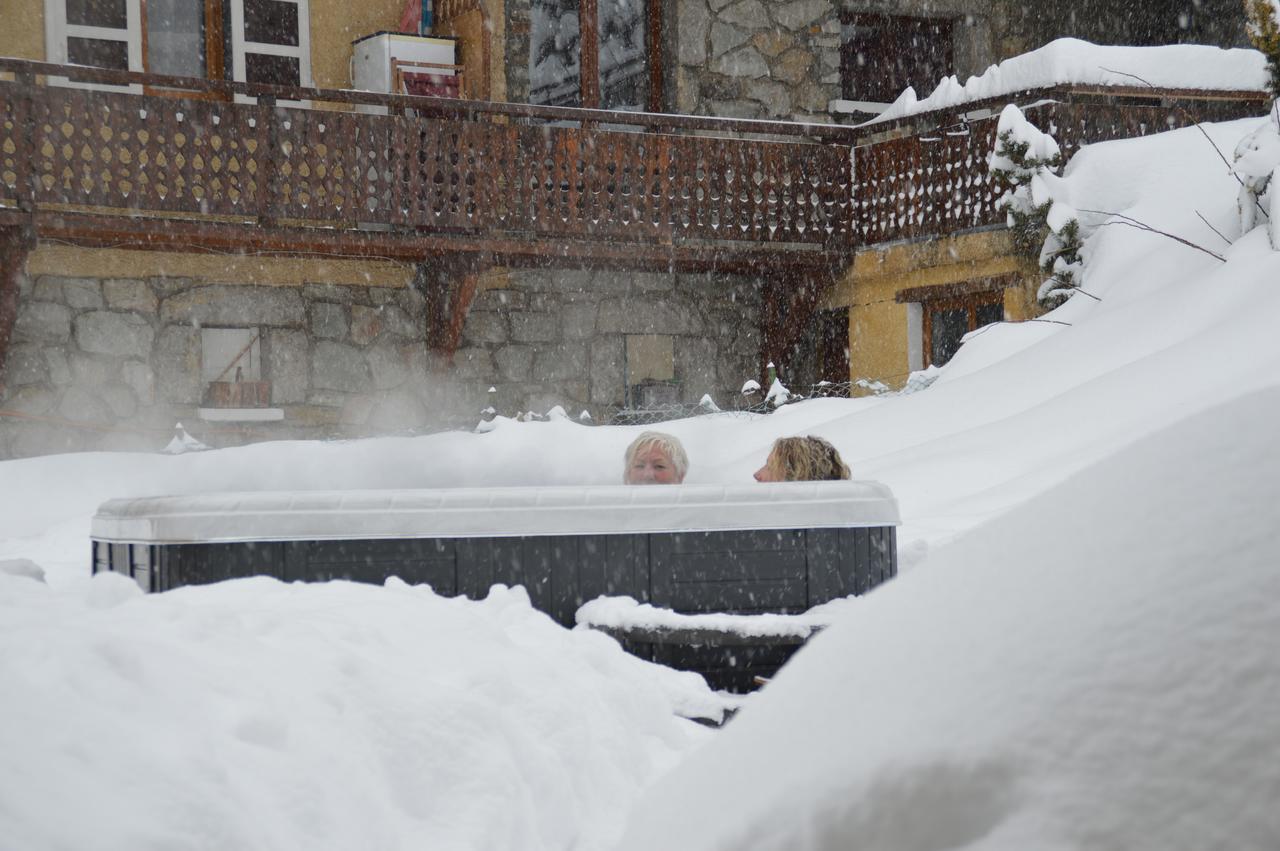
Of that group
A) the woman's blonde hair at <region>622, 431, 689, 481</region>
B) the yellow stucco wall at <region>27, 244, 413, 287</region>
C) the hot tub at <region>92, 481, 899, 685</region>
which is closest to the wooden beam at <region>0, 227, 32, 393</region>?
the yellow stucco wall at <region>27, 244, 413, 287</region>

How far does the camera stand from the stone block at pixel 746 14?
44.1 ft

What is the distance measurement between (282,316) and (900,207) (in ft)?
17.8

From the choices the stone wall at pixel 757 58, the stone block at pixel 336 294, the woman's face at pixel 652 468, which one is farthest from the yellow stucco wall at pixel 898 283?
the woman's face at pixel 652 468

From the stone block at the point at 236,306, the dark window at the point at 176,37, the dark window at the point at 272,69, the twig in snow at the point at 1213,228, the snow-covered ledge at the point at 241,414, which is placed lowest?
the snow-covered ledge at the point at 241,414

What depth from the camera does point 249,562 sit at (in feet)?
16.6

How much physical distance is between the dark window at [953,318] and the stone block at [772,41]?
2993 millimetres

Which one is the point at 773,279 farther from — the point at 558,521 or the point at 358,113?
the point at 558,521

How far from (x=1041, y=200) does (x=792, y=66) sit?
12.3ft

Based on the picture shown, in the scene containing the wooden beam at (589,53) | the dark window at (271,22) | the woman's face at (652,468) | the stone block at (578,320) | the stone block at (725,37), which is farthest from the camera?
the stone block at (725,37)

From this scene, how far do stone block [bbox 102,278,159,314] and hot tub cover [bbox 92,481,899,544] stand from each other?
6.38 meters

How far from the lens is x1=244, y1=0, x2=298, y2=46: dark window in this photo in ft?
39.0

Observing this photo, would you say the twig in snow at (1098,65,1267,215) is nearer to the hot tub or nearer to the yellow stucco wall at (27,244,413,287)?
the hot tub

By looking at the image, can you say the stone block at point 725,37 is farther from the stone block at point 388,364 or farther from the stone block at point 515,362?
the stone block at point 388,364

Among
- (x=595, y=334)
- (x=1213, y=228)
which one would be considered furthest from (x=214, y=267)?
→ (x=1213, y=228)
